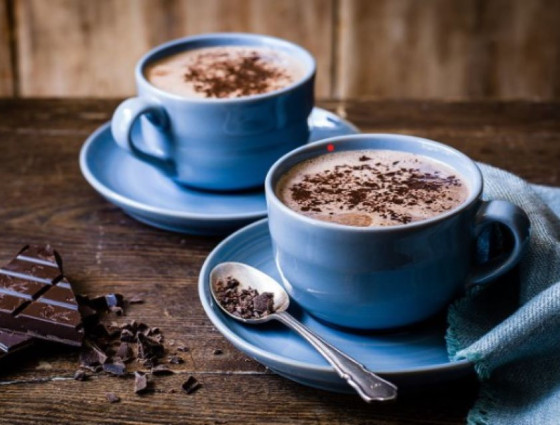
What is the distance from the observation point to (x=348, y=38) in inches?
107

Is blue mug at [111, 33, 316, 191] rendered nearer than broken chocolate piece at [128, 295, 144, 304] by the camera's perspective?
No

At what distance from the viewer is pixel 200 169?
52.9 inches

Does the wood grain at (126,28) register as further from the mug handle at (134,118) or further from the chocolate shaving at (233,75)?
the mug handle at (134,118)

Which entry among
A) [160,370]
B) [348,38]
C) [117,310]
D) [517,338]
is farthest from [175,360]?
[348,38]

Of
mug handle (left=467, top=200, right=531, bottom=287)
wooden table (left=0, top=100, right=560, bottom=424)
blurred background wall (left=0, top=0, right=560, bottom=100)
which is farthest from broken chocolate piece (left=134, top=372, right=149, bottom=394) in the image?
blurred background wall (left=0, top=0, right=560, bottom=100)

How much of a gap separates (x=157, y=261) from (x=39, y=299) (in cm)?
20

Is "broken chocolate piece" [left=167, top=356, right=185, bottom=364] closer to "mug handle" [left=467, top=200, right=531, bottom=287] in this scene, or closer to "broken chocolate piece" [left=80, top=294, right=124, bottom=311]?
"broken chocolate piece" [left=80, top=294, right=124, bottom=311]

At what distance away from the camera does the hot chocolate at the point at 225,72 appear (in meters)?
1.38

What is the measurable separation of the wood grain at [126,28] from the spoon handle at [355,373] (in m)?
1.89

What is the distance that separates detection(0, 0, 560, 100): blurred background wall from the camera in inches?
105

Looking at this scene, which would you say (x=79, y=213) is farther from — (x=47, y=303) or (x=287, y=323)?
(x=287, y=323)

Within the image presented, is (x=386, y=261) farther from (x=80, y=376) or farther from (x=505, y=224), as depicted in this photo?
(x=80, y=376)

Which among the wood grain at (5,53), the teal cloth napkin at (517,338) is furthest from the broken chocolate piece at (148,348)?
the wood grain at (5,53)

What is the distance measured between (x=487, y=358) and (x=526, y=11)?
2010 mm
